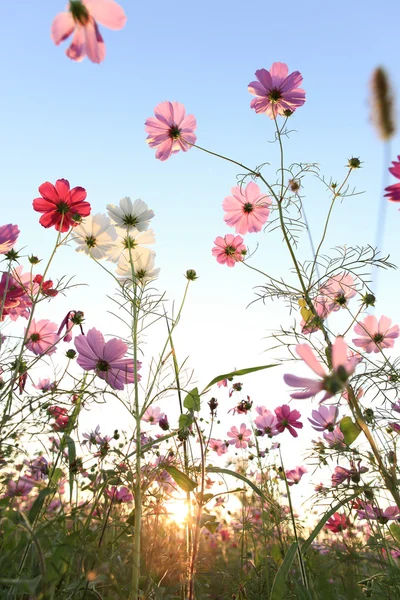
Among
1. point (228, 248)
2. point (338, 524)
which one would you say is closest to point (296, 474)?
point (338, 524)

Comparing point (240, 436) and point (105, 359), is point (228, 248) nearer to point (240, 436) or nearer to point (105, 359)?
point (105, 359)

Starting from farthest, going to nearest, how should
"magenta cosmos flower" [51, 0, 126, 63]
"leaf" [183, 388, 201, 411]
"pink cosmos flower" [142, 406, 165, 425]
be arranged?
"pink cosmos flower" [142, 406, 165, 425] → "leaf" [183, 388, 201, 411] → "magenta cosmos flower" [51, 0, 126, 63]

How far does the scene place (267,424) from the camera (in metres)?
2.25

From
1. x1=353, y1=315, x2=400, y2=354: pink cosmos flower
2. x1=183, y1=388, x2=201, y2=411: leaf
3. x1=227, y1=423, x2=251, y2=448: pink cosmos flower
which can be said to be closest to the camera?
x1=183, y1=388, x2=201, y2=411: leaf

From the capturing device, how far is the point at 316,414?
1.66 metres

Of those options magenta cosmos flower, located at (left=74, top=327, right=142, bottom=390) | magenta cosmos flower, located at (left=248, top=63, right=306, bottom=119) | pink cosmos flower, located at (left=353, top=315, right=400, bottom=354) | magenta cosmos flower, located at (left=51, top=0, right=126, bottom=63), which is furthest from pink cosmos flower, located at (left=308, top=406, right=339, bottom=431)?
magenta cosmos flower, located at (left=51, top=0, right=126, bottom=63)

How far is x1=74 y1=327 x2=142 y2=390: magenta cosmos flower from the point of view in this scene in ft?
3.95

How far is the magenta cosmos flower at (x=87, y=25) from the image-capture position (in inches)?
21.0

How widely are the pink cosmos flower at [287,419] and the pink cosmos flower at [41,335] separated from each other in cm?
107

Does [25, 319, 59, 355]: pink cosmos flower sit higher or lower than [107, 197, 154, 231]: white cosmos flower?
lower

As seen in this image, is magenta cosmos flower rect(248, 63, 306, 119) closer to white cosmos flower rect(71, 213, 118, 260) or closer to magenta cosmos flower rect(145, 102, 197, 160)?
magenta cosmos flower rect(145, 102, 197, 160)

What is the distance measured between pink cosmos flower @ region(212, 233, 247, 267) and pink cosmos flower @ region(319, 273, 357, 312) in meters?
0.46

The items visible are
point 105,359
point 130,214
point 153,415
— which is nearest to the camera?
point 105,359

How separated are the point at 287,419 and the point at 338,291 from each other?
835 mm
